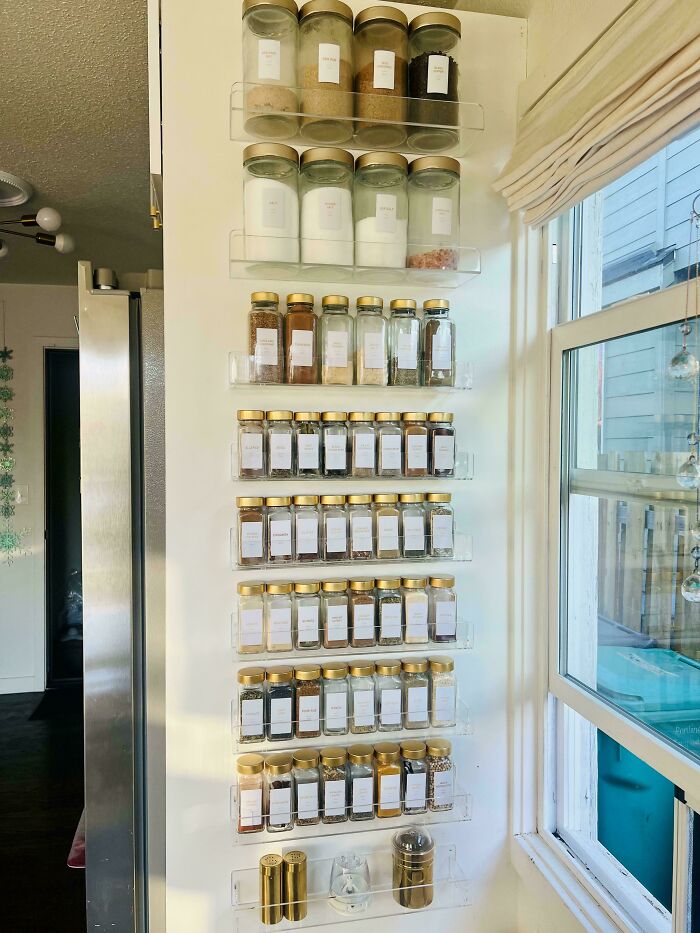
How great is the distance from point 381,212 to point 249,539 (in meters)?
0.70

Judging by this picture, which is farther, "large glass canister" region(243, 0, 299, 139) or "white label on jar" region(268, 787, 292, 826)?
"white label on jar" region(268, 787, 292, 826)

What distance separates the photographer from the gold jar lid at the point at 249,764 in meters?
1.30

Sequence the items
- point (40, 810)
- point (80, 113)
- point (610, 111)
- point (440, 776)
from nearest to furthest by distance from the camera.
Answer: point (610, 111)
point (440, 776)
point (80, 113)
point (40, 810)

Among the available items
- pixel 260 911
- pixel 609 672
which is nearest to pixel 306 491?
pixel 609 672

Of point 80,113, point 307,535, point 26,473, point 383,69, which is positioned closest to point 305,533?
point 307,535

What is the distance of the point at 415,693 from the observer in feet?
4.43

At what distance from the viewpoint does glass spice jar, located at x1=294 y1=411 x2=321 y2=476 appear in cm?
128

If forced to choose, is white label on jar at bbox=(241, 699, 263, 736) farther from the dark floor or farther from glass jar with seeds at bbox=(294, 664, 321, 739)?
the dark floor

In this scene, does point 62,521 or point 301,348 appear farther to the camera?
point 62,521

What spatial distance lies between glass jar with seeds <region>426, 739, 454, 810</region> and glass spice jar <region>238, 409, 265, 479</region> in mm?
701

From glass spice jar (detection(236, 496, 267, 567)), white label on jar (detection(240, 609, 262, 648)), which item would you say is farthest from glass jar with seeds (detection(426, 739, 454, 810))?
glass spice jar (detection(236, 496, 267, 567))

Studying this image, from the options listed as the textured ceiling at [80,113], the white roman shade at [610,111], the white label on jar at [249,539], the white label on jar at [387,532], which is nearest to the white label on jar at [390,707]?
the white label on jar at [387,532]

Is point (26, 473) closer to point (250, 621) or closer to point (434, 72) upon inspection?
point (250, 621)

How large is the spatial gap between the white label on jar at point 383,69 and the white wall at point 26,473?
3.35m
